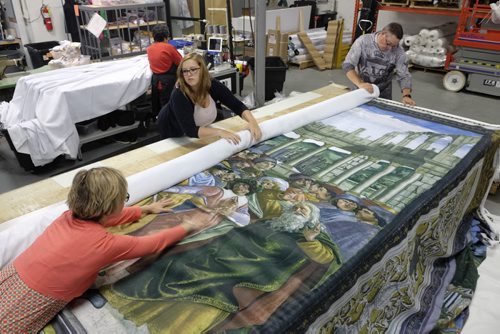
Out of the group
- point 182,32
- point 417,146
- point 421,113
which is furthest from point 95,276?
point 182,32

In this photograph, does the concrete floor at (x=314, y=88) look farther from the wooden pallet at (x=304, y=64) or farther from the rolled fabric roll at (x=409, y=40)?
the rolled fabric roll at (x=409, y=40)

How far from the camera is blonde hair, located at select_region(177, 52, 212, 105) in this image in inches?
78.7

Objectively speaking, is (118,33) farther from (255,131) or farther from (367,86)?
(255,131)

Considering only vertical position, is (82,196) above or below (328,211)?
above

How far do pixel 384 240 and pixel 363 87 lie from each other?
1.72m

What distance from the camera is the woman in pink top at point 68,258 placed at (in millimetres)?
1030

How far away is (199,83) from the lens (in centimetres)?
206

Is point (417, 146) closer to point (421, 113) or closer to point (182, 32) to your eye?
point (421, 113)

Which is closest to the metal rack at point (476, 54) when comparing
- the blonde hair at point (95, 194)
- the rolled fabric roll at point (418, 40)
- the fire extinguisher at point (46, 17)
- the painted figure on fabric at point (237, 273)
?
the rolled fabric roll at point (418, 40)

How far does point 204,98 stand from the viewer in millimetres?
2168

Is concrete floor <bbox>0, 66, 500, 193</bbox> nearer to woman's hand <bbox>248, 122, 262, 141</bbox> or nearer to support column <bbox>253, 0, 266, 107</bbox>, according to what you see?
support column <bbox>253, 0, 266, 107</bbox>

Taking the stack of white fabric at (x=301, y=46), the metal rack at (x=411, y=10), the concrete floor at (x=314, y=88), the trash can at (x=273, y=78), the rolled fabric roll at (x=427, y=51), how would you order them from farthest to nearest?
1. the stack of white fabric at (x=301, y=46)
2. the rolled fabric roll at (x=427, y=51)
3. the metal rack at (x=411, y=10)
4. the trash can at (x=273, y=78)
5. the concrete floor at (x=314, y=88)

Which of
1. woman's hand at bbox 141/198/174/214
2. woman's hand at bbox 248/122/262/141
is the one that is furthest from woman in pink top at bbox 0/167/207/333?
woman's hand at bbox 248/122/262/141

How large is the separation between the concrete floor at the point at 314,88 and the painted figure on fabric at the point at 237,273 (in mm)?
2490
